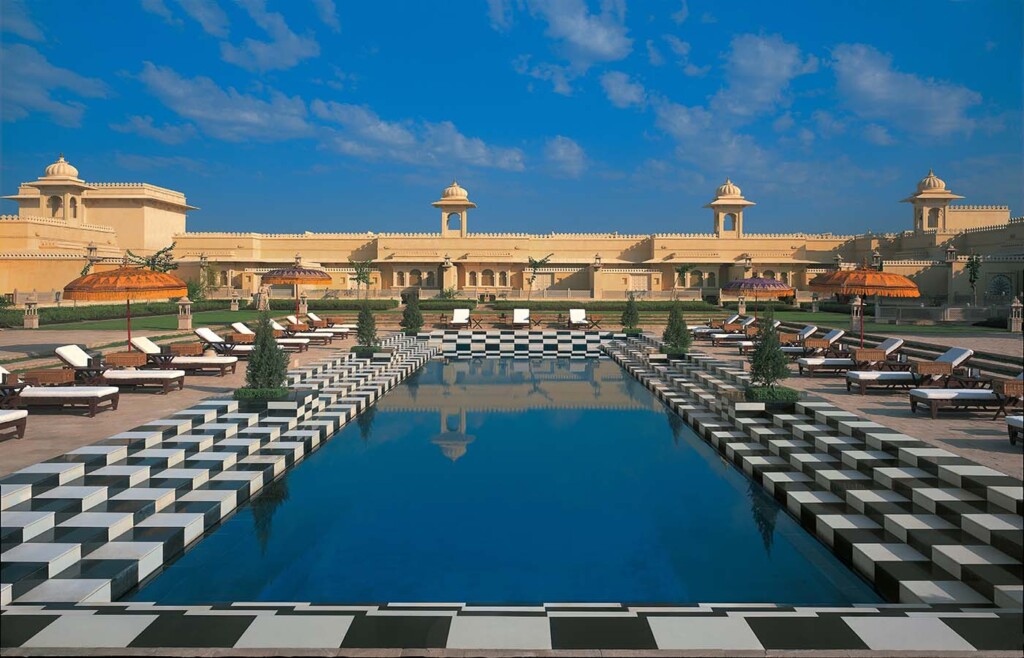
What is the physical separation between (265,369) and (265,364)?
0.06 metres

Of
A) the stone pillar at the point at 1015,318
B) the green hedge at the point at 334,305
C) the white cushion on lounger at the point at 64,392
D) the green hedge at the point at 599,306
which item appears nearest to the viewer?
the white cushion on lounger at the point at 64,392

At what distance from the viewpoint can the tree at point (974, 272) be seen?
2638 cm

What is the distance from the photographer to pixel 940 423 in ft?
24.0

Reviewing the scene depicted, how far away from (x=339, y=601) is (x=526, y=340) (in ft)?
46.0

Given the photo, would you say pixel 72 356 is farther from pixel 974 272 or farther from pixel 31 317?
pixel 974 272

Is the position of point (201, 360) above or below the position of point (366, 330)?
below

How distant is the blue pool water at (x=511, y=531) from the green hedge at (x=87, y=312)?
53.2 feet

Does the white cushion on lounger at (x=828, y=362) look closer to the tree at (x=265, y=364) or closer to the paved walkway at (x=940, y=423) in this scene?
the paved walkway at (x=940, y=423)

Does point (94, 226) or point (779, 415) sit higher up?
point (94, 226)

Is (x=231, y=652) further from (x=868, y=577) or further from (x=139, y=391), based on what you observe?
(x=139, y=391)

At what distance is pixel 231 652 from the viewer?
288cm

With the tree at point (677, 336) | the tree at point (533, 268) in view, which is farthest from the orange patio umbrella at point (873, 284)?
the tree at point (533, 268)

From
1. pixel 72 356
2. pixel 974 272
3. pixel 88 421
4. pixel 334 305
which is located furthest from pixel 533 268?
pixel 88 421

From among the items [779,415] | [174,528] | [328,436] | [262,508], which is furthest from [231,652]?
[779,415]
